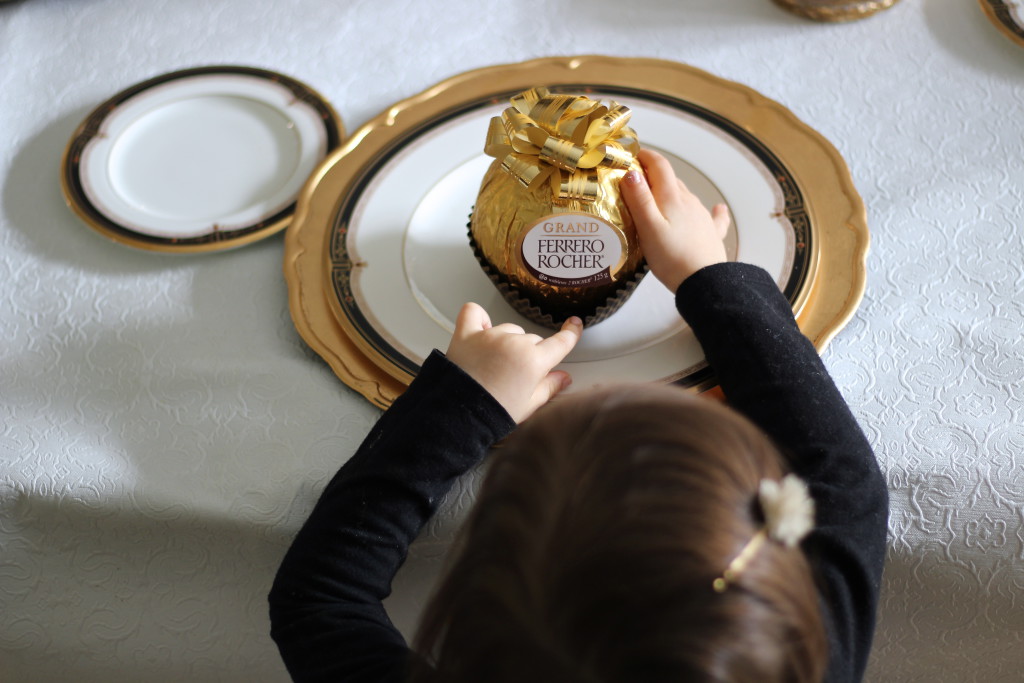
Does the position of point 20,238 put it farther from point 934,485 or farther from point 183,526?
point 934,485

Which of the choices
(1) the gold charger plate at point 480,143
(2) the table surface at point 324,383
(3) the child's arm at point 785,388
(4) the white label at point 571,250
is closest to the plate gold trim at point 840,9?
(2) the table surface at point 324,383

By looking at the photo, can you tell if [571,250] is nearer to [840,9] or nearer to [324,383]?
[324,383]

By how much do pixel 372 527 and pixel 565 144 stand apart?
254 millimetres

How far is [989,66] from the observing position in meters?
0.72

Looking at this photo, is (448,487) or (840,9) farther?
(840,9)

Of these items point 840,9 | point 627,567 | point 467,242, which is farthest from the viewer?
point 840,9

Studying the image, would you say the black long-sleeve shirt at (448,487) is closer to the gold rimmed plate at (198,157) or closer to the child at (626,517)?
the child at (626,517)

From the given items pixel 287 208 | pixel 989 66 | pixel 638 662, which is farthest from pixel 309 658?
pixel 989 66

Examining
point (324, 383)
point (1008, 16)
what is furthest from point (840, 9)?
point (324, 383)

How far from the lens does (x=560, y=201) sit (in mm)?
513

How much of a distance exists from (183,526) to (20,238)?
316mm

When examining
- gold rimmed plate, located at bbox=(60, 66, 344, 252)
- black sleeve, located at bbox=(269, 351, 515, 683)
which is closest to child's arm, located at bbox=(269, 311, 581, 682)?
black sleeve, located at bbox=(269, 351, 515, 683)

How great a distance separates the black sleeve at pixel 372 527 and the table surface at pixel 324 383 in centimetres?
3

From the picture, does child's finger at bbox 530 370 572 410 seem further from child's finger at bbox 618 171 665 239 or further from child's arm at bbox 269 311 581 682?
child's finger at bbox 618 171 665 239
